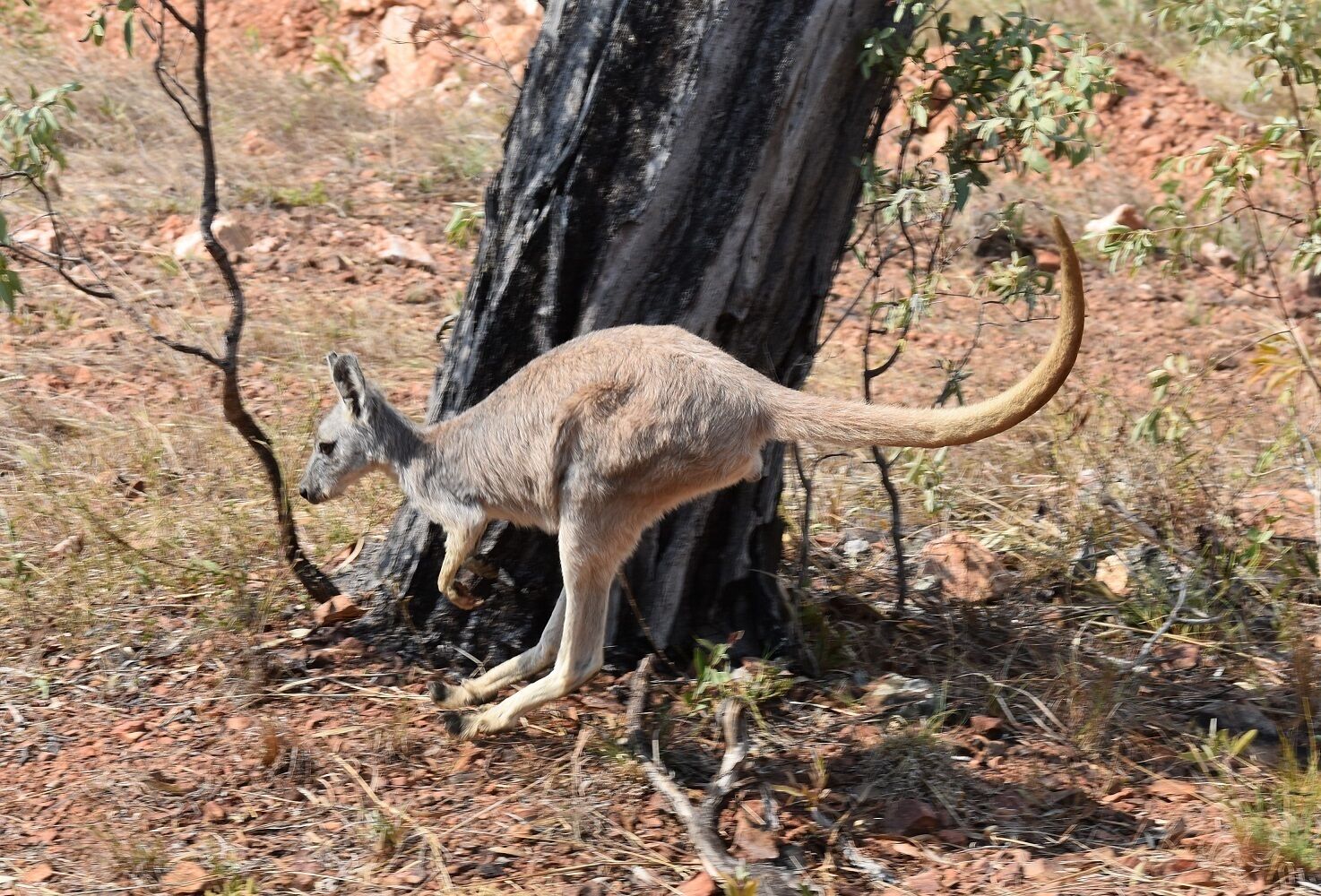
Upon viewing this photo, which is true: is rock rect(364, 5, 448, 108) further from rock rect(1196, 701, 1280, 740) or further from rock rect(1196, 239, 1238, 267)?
rock rect(1196, 701, 1280, 740)

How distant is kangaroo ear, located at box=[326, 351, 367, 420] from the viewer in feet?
14.8

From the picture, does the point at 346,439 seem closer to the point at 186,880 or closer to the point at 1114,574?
the point at 186,880

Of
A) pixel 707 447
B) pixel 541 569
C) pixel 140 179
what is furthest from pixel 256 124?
pixel 707 447

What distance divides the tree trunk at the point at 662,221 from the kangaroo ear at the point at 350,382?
1.00 ft

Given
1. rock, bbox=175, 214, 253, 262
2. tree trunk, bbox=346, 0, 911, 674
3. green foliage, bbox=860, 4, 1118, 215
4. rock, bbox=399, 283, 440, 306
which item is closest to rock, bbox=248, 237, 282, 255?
rock, bbox=175, 214, 253, 262

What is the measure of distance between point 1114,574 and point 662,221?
2564 mm

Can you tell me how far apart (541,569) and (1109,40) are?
894 centimetres

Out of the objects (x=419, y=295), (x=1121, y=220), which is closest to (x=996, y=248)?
(x=1121, y=220)

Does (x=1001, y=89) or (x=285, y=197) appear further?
(x=285, y=197)

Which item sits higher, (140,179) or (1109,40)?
(1109,40)

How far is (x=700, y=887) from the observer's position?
367cm

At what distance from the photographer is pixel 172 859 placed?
3.76 m

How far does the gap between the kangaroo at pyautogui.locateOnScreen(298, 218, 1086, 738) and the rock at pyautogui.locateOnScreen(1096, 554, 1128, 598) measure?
1.92 m

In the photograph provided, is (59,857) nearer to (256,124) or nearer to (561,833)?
(561,833)
